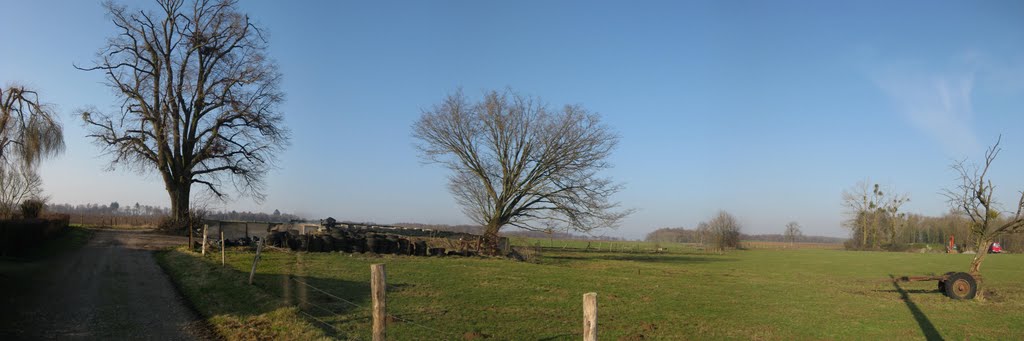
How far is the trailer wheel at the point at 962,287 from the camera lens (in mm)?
18688

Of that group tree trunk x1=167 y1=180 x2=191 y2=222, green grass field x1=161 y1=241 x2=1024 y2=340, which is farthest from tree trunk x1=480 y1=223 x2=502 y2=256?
tree trunk x1=167 y1=180 x2=191 y2=222

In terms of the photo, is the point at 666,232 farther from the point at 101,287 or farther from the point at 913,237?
the point at 101,287

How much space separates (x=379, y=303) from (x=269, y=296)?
615 cm

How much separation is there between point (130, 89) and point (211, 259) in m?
21.4

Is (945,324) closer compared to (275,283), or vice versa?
(945,324)

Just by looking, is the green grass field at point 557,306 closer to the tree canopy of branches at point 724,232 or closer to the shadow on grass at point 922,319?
the shadow on grass at point 922,319

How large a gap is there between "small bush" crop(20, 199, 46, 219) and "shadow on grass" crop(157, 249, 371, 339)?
2381 cm

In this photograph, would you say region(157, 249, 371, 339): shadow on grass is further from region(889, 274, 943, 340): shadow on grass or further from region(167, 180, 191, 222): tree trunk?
region(167, 180, 191, 222): tree trunk

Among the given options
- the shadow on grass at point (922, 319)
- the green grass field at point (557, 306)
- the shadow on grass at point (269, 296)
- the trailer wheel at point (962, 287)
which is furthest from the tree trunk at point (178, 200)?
the trailer wheel at point (962, 287)

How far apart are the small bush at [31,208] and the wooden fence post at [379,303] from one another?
36.7 meters

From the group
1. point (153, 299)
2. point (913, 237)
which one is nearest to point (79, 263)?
point (153, 299)

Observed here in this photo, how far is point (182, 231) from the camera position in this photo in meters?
35.0

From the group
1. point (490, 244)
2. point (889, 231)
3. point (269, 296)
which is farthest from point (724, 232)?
point (269, 296)

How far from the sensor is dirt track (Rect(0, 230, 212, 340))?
9.46 m
